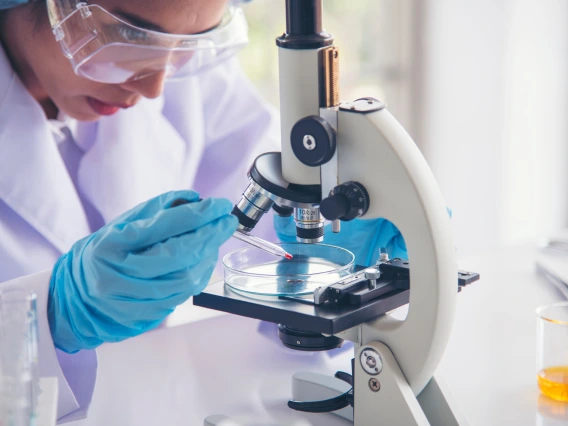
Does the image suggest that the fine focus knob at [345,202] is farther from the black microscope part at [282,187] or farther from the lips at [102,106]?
the lips at [102,106]

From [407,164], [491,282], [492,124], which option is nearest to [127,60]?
[407,164]

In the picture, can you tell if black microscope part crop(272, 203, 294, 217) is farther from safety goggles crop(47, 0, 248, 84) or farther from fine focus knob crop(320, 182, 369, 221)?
safety goggles crop(47, 0, 248, 84)

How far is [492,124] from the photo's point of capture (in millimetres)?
3564

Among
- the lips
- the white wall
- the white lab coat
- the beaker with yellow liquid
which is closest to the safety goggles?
the lips

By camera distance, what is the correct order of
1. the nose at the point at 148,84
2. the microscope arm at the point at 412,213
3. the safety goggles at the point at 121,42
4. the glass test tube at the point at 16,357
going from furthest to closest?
the nose at the point at 148,84, the safety goggles at the point at 121,42, the microscope arm at the point at 412,213, the glass test tube at the point at 16,357

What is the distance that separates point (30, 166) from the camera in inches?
63.4

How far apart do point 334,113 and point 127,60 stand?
21.9 inches

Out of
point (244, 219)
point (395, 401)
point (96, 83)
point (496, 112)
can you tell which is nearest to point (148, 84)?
point (96, 83)

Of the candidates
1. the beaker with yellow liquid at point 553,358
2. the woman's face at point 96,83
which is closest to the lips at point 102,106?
the woman's face at point 96,83

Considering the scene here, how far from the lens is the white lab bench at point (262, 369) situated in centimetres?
123

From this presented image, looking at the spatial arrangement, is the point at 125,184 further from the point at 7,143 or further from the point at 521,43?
the point at 521,43

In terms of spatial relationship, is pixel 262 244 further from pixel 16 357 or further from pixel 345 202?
pixel 16 357

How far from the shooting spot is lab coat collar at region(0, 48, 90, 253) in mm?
1583

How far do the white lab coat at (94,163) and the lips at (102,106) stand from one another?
11cm
